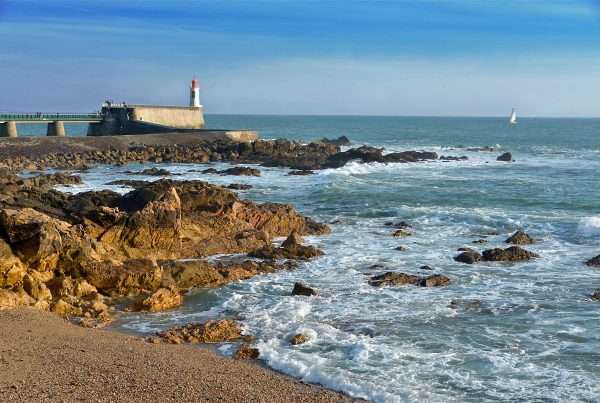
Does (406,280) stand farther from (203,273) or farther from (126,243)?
(126,243)

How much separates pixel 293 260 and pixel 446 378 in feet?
24.4

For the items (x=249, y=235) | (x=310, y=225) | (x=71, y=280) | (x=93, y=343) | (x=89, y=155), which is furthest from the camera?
(x=89, y=155)

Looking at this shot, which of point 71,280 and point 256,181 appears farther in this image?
point 256,181

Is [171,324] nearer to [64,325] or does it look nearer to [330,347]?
[64,325]

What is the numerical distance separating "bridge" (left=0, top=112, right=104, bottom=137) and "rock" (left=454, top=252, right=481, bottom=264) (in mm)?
37629

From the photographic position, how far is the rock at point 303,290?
13.4m

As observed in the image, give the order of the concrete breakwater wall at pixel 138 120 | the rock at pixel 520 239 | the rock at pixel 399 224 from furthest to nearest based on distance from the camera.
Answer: the concrete breakwater wall at pixel 138 120 → the rock at pixel 399 224 → the rock at pixel 520 239

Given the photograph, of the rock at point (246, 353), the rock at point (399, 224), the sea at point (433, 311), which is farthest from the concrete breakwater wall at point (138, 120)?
the rock at point (246, 353)

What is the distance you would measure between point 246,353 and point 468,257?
7.85 m

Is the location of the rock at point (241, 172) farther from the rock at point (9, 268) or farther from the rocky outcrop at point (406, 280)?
the rock at point (9, 268)

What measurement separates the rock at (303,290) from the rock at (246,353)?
3197mm

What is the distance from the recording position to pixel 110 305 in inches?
498

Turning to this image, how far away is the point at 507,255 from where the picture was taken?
16.6 meters

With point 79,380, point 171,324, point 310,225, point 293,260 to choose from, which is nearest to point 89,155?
point 310,225
